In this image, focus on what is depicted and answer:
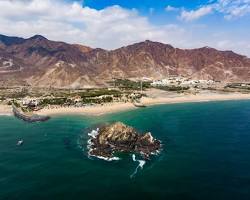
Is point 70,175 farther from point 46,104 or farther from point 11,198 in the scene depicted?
point 46,104

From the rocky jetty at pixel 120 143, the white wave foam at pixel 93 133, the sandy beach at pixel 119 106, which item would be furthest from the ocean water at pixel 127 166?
the sandy beach at pixel 119 106

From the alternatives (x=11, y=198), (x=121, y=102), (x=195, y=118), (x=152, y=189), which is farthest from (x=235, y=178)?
(x=121, y=102)

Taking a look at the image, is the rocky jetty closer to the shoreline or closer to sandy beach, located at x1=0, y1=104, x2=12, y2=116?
the shoreline

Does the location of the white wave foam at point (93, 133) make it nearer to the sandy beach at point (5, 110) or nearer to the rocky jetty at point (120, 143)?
the rocky jetty at point (120, 143)

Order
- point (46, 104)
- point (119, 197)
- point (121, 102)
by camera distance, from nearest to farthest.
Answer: point (119, 197)
point (46, 104)
point (121, 102)

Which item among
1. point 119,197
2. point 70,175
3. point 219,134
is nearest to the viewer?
point 119,197
